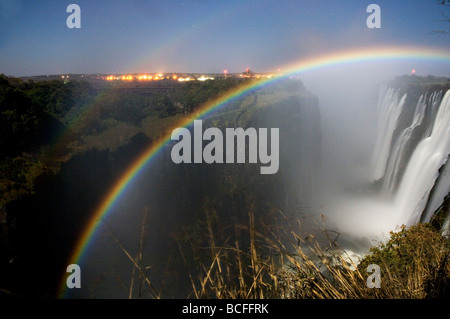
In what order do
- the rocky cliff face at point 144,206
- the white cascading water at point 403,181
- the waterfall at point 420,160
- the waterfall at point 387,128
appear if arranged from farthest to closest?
the waterfall at point 387,128 → the white cascading water at point 403,181 → the waterfall at point 420,160 → the rocky cliff face at point 144,206

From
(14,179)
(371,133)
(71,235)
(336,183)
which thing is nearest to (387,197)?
(336,183)

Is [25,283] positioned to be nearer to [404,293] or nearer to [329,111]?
[404,293]

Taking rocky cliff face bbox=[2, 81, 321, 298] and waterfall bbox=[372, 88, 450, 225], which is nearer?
rocky cliff face bbox=[2, 81, 321, 298]

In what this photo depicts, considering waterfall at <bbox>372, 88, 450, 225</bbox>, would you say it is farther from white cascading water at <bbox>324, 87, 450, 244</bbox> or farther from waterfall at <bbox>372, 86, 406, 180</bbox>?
waterfall at <bbox>372, 86, 406, 180</bbox>

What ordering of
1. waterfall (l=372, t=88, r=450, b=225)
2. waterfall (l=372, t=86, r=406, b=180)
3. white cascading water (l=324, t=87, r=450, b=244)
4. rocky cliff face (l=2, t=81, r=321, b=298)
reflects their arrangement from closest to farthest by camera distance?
rocky cliff face (l=2, t=81, r=321, b=298) < waterfall (l=372, t=88, r=450, b=225) < white cascading water (l=324, t=87, r=450, b=244) < waterfall (l=372, t=86, r=406, b=180)

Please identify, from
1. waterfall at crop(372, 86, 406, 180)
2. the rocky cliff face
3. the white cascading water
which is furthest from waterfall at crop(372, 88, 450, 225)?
the rocky cliff face

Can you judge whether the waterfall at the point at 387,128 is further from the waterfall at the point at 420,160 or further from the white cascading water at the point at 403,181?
the waterfall at the point at 420,160

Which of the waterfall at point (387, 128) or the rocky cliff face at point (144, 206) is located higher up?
the waterfall at point (387, 128)

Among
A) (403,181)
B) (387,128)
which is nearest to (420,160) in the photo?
(403,181)

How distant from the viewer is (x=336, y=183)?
36625 mm

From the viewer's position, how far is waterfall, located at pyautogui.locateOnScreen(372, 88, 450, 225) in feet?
45.8

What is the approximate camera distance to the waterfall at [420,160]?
13953 mm

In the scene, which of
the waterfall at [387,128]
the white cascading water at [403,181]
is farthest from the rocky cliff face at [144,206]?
the waterfall at [387,128]

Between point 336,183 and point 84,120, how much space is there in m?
33.6
